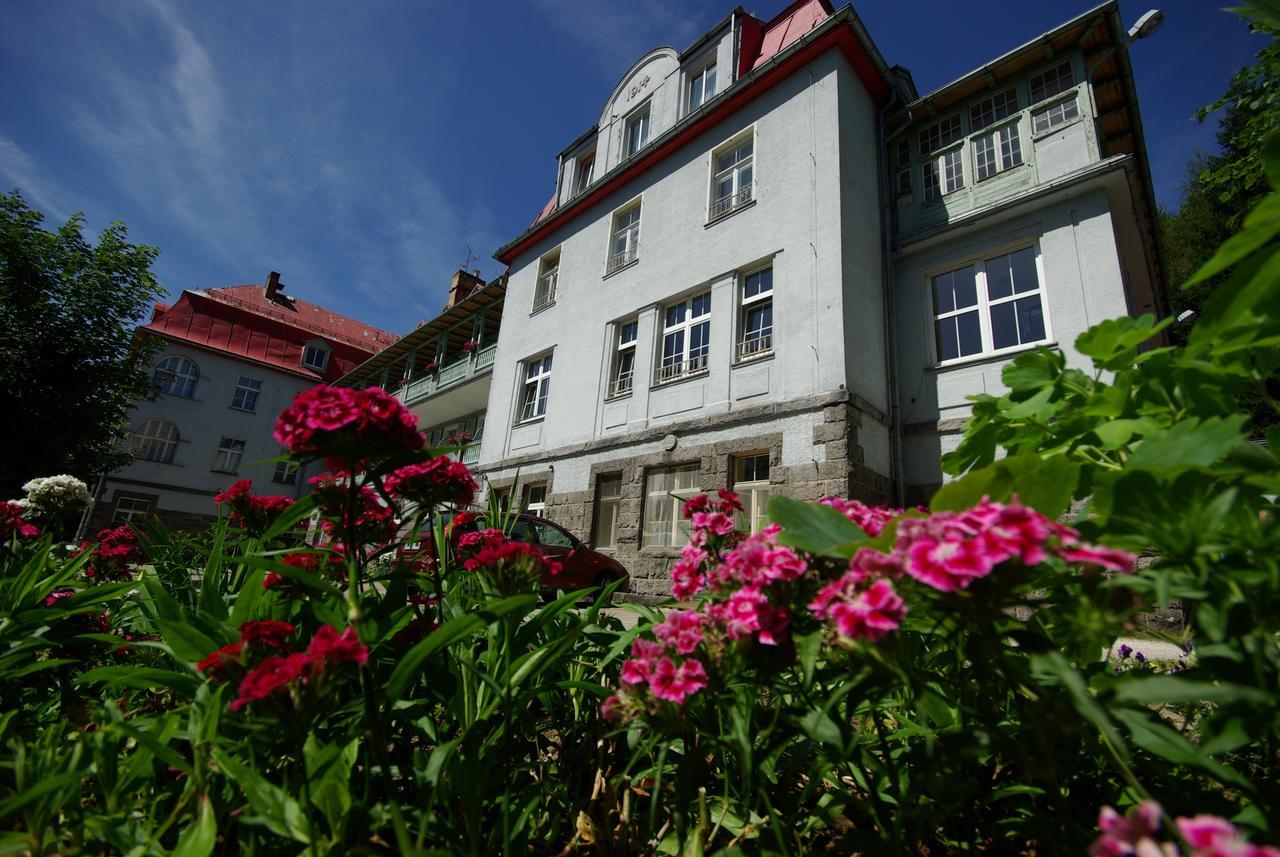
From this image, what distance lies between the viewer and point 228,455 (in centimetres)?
2273

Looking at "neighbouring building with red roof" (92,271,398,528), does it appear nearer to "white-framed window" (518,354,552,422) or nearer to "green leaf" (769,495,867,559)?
"white-framed window" (518,354,552,422)

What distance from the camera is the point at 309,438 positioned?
1143 mm

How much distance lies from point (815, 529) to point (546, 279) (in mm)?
13415

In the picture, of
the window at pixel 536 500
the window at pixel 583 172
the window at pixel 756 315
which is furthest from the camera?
the window at pixel 583 172

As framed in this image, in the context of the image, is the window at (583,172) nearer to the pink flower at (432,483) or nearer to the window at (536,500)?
the window at (536,500)

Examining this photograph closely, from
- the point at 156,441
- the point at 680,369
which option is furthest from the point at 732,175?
the point at 156,441

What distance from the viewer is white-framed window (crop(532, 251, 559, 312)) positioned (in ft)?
42.9

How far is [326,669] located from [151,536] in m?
3.03

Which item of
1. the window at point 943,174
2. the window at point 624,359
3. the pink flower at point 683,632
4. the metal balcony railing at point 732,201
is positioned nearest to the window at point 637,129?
the metal balcony railing at point 732,201

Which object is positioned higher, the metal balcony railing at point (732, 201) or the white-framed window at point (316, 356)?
the white-framed window at point (316, 356)

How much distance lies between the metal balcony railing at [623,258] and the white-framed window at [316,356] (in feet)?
68.6

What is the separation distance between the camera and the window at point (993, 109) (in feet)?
27.5

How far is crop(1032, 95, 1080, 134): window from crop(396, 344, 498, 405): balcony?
11493mm

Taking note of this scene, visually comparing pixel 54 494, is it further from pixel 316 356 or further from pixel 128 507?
pixel 316 356
